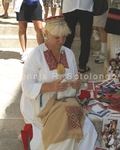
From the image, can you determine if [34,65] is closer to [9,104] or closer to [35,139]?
[35,139]

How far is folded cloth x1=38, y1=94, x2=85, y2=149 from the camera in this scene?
7.09 ft

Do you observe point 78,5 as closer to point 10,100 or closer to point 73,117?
point 10,100

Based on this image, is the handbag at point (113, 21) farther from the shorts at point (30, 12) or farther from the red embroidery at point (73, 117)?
the red embroidery at point (73, 117)

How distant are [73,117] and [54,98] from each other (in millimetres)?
265

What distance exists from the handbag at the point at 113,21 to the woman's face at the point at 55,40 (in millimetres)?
1212

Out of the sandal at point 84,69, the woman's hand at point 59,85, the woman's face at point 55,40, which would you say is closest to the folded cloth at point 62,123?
the woman's hand at point 59,85

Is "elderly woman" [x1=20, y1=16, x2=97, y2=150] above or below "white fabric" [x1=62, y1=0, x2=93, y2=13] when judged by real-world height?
below

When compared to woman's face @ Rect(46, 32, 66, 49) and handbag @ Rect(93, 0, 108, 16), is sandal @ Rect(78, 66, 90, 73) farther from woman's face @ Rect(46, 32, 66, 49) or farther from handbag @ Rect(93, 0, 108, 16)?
woman's face @ Rect(46, 32, 66, 49)

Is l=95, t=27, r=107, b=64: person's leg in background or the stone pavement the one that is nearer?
the stone pavement

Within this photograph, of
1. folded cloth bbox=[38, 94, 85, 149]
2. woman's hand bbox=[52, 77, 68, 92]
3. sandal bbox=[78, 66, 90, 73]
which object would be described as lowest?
sandal bbox=[78, 66, 90, 73]

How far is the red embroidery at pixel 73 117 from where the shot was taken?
220 centimetres

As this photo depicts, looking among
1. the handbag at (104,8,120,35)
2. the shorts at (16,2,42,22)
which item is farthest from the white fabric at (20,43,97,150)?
the shorts at (16,2,42,22)

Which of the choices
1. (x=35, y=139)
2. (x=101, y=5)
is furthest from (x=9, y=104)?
(x=101, y=5)

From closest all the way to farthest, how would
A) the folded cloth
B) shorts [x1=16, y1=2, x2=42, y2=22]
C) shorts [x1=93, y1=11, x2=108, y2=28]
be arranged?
the folded cloth < shorts [x1=16, y1=2, x2=42, y2=22] < shorts [x1=93, y1=11, x2=108, y2=28]
